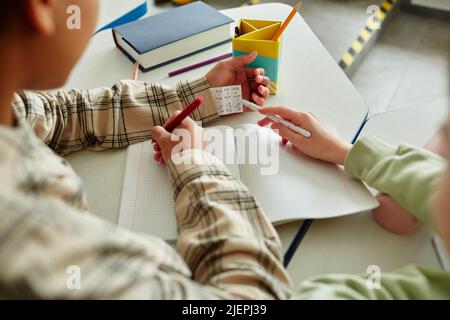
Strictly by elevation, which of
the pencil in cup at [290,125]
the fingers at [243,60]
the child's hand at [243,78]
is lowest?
the pencil in cup at [290,125]

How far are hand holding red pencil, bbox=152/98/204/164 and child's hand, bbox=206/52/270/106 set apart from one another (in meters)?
0.13

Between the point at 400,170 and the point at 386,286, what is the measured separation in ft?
0.64

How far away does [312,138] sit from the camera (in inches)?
30.1

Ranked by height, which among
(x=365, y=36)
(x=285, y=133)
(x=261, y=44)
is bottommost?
(x=365, y=36)

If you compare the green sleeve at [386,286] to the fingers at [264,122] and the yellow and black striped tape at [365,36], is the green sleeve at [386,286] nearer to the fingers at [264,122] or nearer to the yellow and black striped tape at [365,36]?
the fingers at [264,122]

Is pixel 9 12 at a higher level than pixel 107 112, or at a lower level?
higher

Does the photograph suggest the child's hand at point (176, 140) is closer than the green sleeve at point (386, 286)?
No

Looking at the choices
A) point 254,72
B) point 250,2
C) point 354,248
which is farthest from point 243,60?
point 250,2

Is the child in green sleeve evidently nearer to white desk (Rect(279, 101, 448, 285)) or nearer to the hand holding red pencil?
white desk (Rect(279, 101, 448, 285))

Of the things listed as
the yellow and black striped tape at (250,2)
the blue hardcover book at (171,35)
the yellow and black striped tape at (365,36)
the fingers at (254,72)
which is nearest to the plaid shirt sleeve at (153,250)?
the fingers at (254,72)

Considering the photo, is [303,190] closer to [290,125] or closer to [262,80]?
[290,125]

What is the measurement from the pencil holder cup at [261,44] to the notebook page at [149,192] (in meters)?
0.17

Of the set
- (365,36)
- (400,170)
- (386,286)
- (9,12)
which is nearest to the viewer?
(9,12)

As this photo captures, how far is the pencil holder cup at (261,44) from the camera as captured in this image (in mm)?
850
